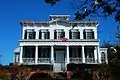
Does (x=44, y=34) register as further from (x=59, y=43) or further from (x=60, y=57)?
(x=60, y=57)

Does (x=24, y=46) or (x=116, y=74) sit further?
(x=24, y=46)

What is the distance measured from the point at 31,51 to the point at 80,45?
8.41m

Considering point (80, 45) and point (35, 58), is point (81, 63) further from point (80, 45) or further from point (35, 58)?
point (35, 58)

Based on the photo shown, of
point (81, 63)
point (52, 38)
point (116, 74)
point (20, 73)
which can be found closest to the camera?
point (116, 74)

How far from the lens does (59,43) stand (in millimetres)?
49969

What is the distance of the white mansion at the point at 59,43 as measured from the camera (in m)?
49.7

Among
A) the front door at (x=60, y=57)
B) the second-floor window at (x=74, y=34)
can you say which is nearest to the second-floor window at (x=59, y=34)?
the second-floor window at (x=74, y=34)

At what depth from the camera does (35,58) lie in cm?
4959

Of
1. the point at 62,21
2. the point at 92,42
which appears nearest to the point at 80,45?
the point at 92,42

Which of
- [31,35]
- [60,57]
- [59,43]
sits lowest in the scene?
[60,57]

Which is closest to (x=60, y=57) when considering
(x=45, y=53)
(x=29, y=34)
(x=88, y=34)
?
(x=45, y=53)

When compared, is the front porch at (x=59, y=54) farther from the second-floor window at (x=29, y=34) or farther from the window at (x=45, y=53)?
the second-floor window at (x=29, y=34)

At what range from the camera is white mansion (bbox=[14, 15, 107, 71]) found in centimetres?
4969

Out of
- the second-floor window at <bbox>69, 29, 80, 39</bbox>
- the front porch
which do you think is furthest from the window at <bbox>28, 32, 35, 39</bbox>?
the second-floor window at <bbox>69, 29, 80, 39</bbox>
